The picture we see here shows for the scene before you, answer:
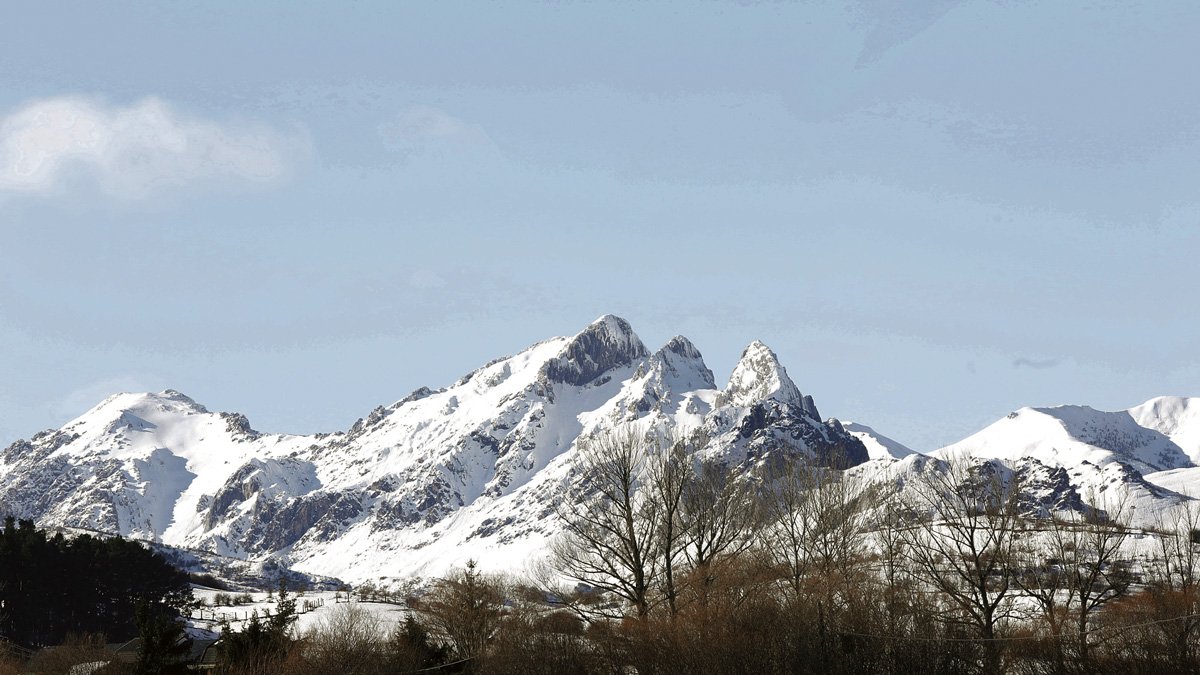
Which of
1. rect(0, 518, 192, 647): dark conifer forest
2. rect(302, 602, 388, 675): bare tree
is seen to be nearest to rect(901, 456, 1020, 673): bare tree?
rect(302, 602, 388, 675): bare tree

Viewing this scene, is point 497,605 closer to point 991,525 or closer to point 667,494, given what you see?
point 667,494

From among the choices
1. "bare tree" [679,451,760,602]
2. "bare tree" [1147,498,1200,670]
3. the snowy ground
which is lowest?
"bare tree" [1147,498,1200,670]

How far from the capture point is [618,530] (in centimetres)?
6831

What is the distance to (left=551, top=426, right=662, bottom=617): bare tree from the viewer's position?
68.1 meters

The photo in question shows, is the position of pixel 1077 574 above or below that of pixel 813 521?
below

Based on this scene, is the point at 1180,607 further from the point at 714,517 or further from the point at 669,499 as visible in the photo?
the point at 669,499

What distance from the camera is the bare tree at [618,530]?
6806 centimetres

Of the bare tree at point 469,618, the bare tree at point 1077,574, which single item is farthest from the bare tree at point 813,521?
the bare tree at point 469,618

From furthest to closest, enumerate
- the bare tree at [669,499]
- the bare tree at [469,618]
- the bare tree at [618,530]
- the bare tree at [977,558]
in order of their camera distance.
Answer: the bare tree at [469,618]
the bare tree at [977,558]
the bare tree at [669,499]
the bare tree at [618,530]

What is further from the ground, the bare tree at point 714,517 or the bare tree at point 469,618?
the bare tree at point 714,517

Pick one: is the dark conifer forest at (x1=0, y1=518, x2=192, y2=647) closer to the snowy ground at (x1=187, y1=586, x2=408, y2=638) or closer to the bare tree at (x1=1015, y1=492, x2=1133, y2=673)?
the snowy ground at (x1=187, y1=586, x2=408, y2=638)

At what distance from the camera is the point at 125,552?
4658 inches

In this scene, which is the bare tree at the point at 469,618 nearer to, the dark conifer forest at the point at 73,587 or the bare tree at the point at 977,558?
the bare tree at the point at 977,558

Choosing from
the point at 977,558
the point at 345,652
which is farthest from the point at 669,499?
the point at 345,652
